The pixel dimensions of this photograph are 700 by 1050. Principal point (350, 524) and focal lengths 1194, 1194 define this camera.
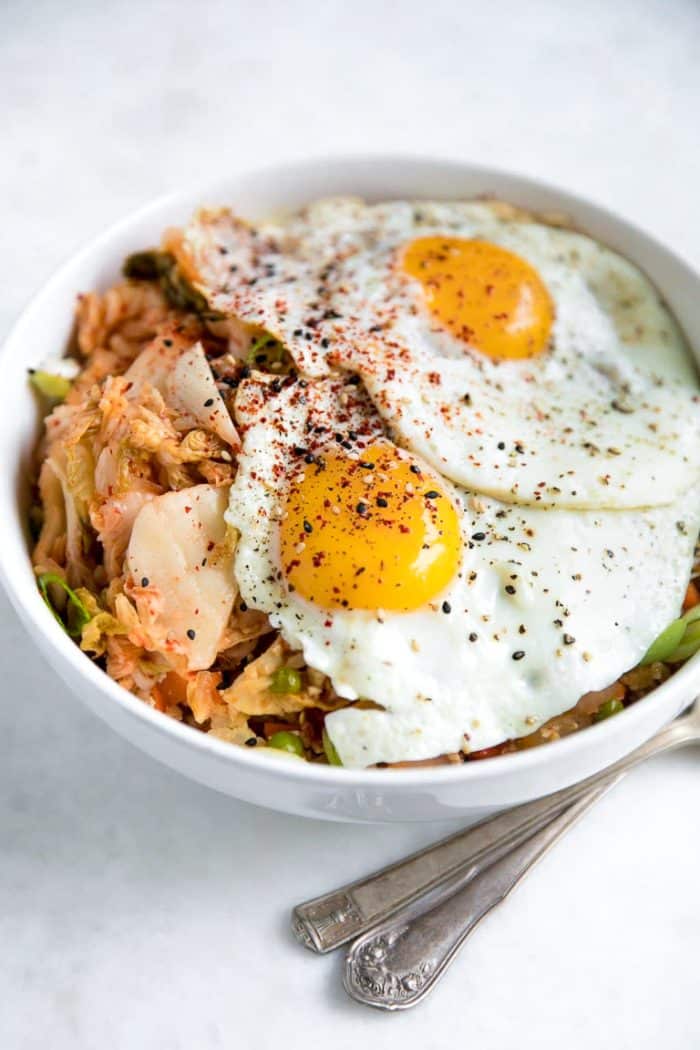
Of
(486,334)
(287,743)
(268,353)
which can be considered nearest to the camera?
(287,743)

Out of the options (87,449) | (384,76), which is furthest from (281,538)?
(384,76)

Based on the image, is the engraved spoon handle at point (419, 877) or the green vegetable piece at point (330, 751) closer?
the green vegetable piece at point (330, 751)

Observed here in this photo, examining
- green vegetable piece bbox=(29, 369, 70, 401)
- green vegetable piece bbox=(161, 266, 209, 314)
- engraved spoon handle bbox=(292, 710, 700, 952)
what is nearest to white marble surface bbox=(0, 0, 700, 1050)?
engraved spoon handle bbox=(292, 710, 700, 952)

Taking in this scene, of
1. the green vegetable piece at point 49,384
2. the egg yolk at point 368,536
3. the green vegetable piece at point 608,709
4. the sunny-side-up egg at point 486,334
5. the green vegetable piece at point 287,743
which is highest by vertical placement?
the sunny-side-up egg at point 486,334

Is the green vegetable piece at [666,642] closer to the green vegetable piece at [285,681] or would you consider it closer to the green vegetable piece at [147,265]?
the green vegetable piece at [285,681]

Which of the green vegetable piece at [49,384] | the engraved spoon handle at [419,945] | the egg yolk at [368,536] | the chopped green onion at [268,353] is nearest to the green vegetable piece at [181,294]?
the chopped green onion at [268,353]

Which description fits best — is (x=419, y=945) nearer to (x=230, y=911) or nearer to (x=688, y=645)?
(x=230, y=911)

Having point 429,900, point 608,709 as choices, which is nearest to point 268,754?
point 429,900

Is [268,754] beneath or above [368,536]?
beneath
